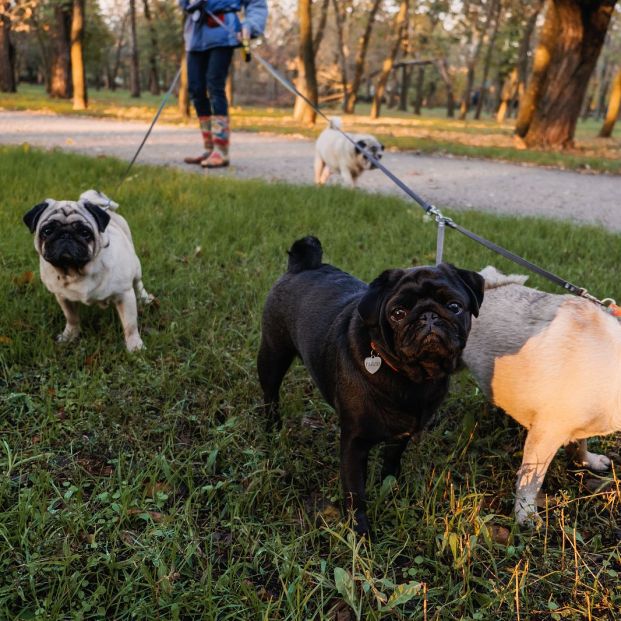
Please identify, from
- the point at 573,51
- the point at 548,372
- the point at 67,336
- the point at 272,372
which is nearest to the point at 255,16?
the point at 67,336

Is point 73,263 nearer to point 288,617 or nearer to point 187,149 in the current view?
point 288,617

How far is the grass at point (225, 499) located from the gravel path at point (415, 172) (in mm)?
4659

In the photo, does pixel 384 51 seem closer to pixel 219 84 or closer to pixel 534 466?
pixel 219 84

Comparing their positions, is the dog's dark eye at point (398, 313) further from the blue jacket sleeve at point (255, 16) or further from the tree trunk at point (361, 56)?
the tree trunk at point (361, 56)

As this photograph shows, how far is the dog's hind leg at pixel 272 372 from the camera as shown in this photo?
3.19 m

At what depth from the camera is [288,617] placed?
2.09 metres

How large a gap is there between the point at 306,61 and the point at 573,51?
9113 millimetres

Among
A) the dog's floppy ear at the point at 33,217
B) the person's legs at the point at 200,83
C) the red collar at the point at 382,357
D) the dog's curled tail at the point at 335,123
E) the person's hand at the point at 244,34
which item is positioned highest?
the person's hand at the point at 244,34

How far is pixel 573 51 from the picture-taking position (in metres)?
14.4

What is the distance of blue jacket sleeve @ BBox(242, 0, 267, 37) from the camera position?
317 inches

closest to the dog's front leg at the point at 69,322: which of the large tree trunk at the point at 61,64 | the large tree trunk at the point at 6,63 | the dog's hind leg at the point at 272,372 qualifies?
the dog's hind leg at the point at 272,372

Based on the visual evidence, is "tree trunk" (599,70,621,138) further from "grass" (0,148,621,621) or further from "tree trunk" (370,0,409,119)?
"grass" (0,148,621,621)

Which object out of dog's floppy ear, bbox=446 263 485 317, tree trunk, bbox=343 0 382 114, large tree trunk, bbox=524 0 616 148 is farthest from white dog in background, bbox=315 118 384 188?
tree trunk, bbox=343 0 382 114

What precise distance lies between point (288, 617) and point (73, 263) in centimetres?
262
